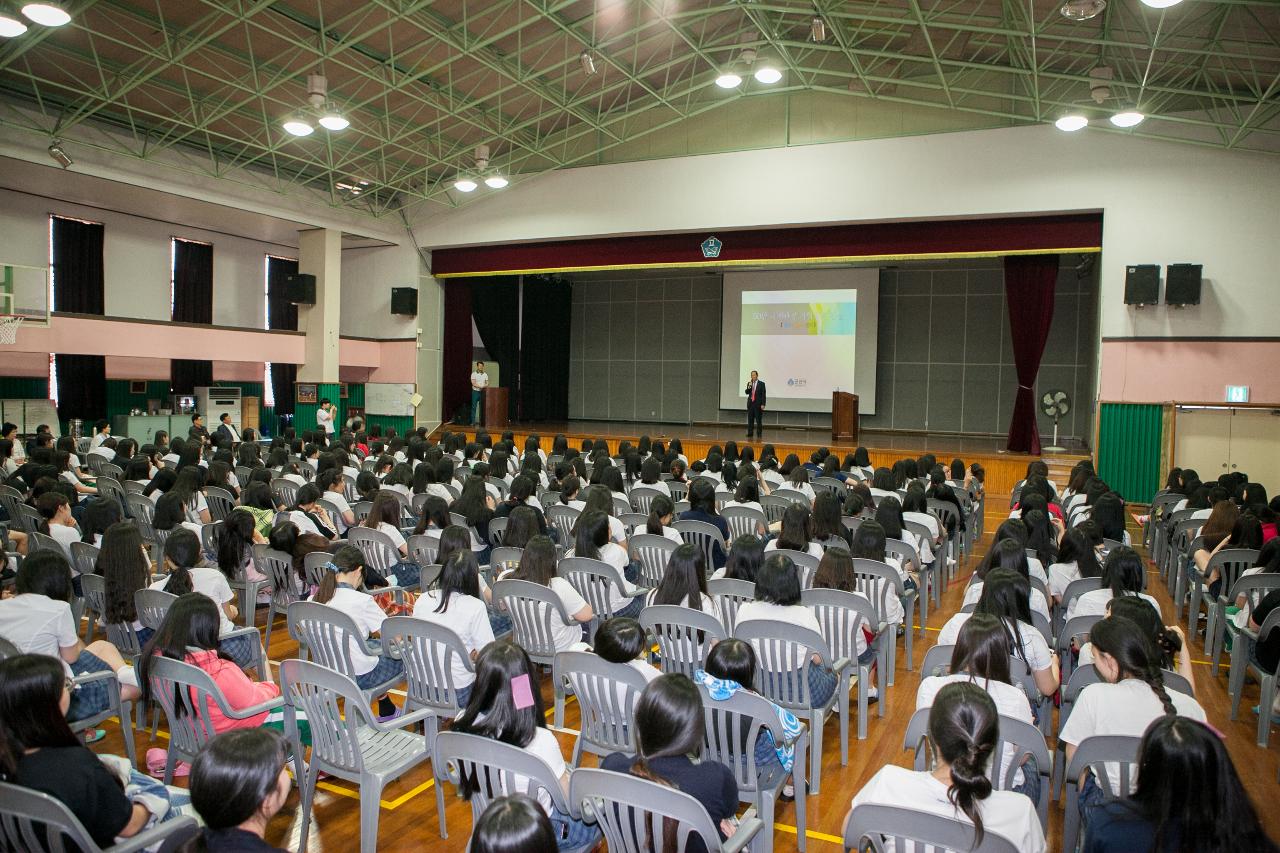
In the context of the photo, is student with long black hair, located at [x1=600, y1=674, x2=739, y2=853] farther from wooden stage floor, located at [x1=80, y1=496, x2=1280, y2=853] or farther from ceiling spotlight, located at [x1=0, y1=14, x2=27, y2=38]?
ceiling spotlight, located at [x1=0, y1=14, x2=27, y2=38]

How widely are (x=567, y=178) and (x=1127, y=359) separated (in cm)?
1013

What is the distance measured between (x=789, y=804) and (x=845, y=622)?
92cm

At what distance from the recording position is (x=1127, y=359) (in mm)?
12469

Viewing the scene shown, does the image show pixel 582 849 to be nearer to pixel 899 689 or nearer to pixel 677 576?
pixel 677 576

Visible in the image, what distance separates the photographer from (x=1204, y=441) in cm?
1167

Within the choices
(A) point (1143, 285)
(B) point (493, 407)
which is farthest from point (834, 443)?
(B) point (493, 407)

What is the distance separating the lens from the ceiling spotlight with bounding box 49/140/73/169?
38.3 ft

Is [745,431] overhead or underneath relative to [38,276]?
underneath

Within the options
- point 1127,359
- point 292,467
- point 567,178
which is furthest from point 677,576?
point 567,178

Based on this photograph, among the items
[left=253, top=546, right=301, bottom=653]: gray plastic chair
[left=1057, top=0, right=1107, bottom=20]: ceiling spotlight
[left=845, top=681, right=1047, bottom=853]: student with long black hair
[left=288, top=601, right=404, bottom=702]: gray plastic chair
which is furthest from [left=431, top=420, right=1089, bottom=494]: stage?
[left=845, top=681, right=1047, bottom=853]: student with long black hair

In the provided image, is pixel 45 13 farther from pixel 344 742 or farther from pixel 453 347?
pixel 453 347

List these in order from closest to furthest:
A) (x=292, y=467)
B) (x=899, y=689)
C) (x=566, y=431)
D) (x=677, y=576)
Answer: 1. (x=677, y=576)
2. (x=899, y=689)
3. (x=292, y=467)
4. (x=566, y=431)

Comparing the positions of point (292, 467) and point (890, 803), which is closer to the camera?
point (890, 803)

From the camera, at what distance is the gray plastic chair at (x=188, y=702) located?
2926 mm
